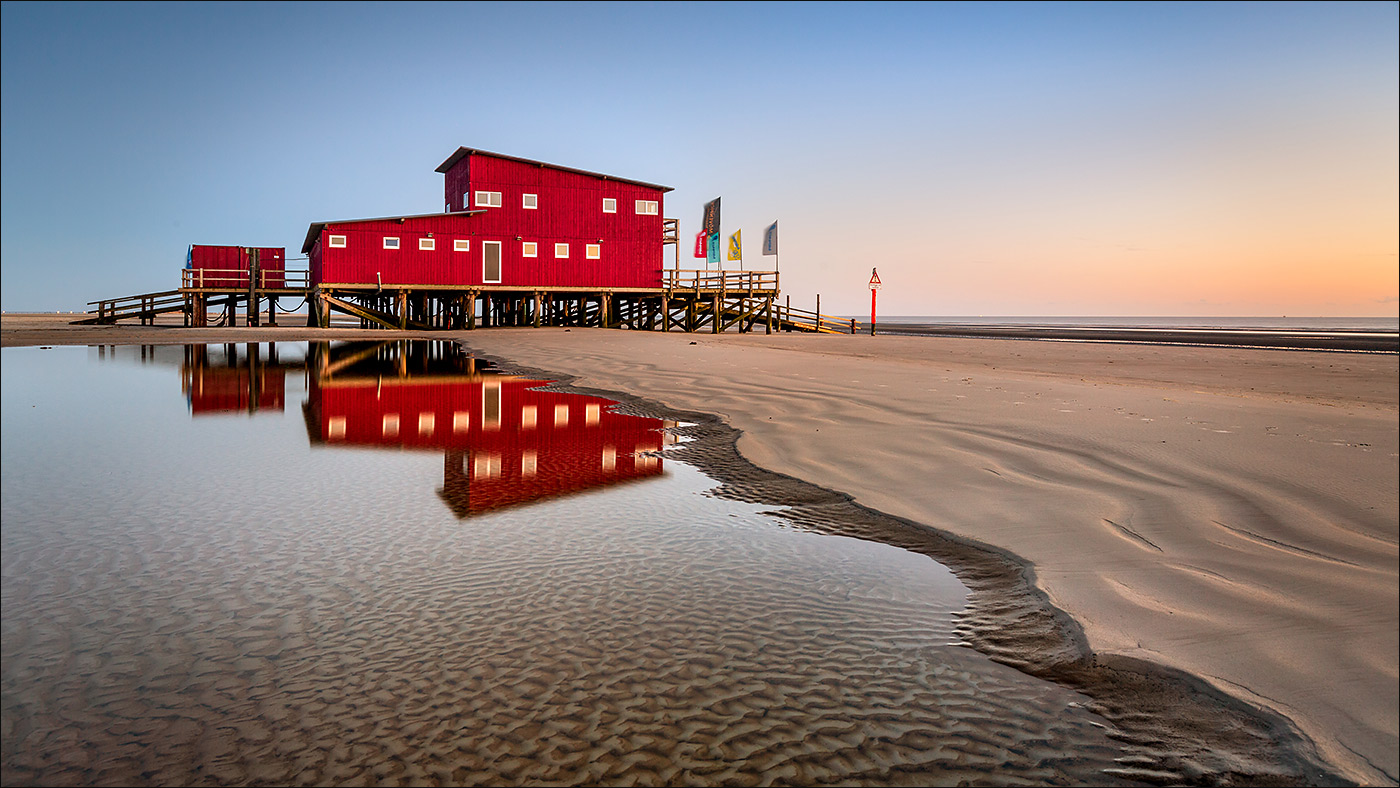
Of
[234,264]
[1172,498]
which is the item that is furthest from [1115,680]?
[234,264]

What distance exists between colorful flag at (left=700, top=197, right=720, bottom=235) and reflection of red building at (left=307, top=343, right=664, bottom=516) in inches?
1052

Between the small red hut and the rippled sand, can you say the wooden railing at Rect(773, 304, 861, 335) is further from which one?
the rippled sand

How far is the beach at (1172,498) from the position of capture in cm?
272

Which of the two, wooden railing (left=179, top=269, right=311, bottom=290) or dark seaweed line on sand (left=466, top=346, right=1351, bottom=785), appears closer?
dark seaweed line on sand (left=466, top=346, right=1351, bottom=785)

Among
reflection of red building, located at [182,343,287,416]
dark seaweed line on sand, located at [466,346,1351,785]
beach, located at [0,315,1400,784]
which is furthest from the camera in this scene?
reflection of red building, located at [182,343,287,416]

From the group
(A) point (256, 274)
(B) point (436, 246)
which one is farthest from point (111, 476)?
(A) point (256, 274)

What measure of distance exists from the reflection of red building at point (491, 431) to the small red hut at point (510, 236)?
891 inches

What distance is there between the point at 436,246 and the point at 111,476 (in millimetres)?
32379

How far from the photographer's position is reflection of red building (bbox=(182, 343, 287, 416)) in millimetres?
10664

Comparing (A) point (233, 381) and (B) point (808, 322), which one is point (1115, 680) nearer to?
(A) point (233, 381)

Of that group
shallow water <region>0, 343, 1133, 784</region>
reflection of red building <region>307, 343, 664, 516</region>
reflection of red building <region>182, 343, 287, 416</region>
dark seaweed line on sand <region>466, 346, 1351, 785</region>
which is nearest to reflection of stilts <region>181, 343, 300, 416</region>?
reflection of red building <region>182, 343, 287, 416</region>

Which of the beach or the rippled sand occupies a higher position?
the beach

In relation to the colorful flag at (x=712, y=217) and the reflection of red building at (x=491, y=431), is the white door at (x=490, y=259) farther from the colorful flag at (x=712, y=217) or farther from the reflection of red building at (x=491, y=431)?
the reflection of red building at (x=491, y=431)

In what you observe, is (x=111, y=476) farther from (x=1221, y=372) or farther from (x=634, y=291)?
(x=634, y=291)
